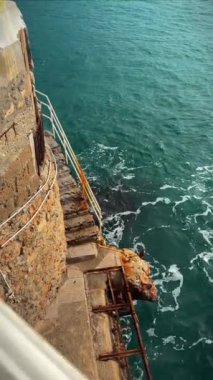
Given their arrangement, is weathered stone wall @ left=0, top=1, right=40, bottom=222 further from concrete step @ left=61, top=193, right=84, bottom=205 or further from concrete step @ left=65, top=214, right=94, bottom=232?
concrete step @ left=61, top=193, right=84, bottom=205

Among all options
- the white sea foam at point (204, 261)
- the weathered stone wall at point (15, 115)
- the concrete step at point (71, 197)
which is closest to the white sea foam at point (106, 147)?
the white sea foam at point (204, 261)

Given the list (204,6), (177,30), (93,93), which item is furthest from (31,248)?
(204,6)

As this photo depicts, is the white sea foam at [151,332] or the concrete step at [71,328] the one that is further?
the white sea foam at [151,332]

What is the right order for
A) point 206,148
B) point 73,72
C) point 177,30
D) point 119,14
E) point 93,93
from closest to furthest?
1. point 206,148
2. point 93,93
3. point 73,72
4. point 177,30
5. point 119,14

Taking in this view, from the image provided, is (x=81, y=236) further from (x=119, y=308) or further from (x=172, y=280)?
(x=172, y=280)

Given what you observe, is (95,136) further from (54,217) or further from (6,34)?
(6,34)

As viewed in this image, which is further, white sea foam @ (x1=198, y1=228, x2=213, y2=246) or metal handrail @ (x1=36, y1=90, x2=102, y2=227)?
white sea foam @ (x1=198, y1=228, x2=213, y2=246)

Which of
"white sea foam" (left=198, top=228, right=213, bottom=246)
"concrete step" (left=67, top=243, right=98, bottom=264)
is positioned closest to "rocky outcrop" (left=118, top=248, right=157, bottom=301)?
"concrete step" (left=67, top=243, right=98, bottom=264)

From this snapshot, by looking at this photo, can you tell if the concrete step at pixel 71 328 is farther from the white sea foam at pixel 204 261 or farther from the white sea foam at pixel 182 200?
the white sea foam at pixel 182 200
